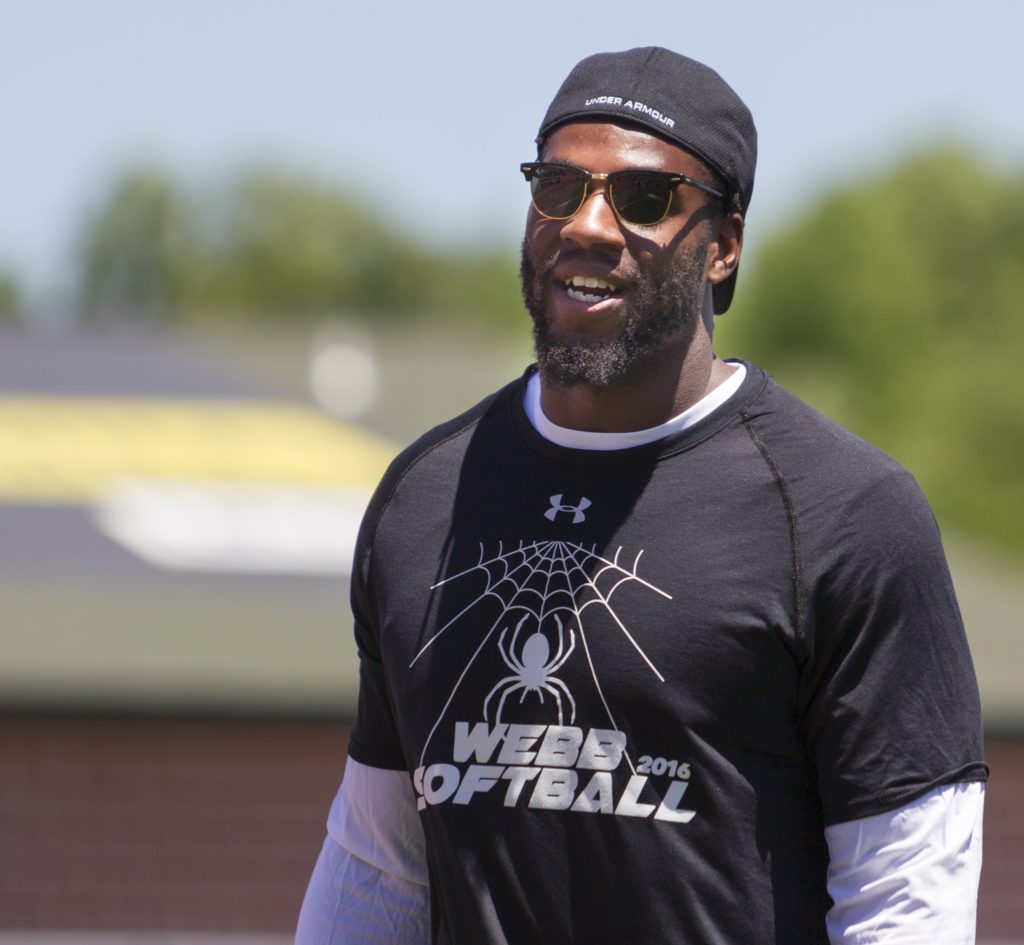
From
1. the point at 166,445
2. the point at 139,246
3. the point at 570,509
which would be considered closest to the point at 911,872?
the point at 570,509

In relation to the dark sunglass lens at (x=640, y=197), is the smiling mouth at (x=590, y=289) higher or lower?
lower

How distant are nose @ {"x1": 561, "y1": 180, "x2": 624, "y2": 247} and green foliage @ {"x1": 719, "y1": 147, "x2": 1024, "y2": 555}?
5197 centimetres

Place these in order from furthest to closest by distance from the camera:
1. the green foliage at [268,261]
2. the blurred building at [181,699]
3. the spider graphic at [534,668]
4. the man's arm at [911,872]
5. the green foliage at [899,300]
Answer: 1. the green foliage at [268,261]
2. the green foliage at [899,300]
3. the blurred building at [181,699]
4. the spider graphic at [534,668]
5. the man's arm at [911,872]

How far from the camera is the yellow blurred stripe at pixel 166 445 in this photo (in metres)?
13.9

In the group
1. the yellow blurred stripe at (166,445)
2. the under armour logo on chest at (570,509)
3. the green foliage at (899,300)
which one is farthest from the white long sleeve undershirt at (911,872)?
the green foliage at (899,300)

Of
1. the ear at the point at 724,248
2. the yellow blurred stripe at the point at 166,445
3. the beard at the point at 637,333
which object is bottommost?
the yellow blurred stripe at the point at 166,445

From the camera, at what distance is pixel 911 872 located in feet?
Answer: 7.85

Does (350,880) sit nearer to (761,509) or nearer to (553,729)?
(553,729)

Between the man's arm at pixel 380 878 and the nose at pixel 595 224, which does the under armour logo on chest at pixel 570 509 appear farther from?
the man's arm at pixel 380 878

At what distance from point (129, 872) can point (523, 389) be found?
9381mm

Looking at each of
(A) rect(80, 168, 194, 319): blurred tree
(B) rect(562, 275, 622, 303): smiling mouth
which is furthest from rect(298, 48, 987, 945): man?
(A) rect(80, 168, 194, 319): blurred tree

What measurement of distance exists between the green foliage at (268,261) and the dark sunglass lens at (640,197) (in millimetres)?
81204

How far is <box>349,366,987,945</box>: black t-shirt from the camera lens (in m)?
2.42

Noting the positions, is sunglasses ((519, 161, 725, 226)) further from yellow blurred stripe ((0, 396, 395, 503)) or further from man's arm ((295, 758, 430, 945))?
yellow blurred stripe ((0, 396, 395, 503))
